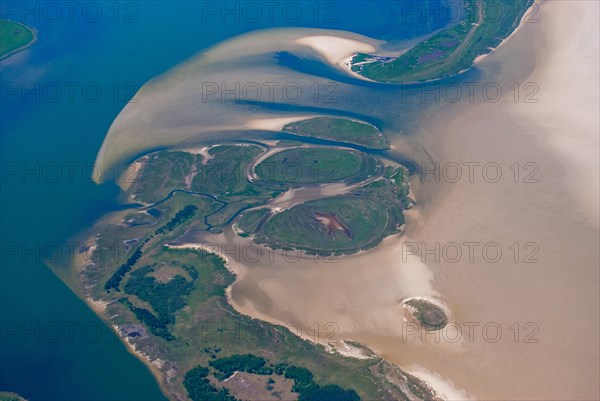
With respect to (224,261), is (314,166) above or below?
above

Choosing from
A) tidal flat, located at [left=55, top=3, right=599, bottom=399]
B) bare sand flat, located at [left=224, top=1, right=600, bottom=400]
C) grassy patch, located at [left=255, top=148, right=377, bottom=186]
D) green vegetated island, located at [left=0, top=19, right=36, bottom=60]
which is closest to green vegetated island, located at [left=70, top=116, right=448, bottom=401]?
grassy patch, located at [left=255, top=148, right=377, bottom=186]

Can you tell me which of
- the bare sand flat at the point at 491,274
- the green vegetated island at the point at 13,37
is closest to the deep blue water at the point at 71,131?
the green vegetated island at the point at 13,37

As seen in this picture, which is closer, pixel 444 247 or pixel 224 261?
pixel 224 261

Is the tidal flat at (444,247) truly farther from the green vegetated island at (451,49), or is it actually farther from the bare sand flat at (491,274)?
the green vegetated island at (451,49)

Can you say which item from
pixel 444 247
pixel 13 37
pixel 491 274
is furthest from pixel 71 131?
pixel 491 274

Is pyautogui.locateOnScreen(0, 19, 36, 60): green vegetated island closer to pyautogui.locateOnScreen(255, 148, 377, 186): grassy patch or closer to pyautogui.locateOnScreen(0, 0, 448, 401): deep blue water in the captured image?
pyautogui.locateOnScreen(0, 0, 448, 401): deep blue water

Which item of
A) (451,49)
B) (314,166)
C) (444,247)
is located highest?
(451,49)

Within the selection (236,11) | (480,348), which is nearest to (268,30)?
(236,11)

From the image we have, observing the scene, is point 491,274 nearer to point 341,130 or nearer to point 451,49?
point 341,130
